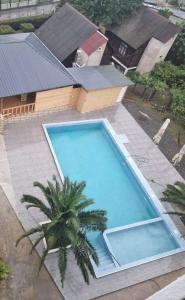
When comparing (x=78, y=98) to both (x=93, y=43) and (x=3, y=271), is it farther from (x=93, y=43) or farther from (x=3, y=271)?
(x=3, y=271)

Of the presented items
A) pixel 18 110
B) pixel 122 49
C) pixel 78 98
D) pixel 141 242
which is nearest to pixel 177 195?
pixel 141 242

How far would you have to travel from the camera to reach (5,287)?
62.4 feet

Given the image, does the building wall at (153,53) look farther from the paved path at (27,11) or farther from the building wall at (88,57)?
the paved path at (27,11)

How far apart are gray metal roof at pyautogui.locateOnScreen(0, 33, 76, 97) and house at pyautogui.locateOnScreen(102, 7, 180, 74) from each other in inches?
398

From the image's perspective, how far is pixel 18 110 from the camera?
29.9m

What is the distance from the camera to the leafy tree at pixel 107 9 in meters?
41.0

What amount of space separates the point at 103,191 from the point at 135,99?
1491 cm

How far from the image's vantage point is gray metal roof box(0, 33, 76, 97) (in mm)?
27672

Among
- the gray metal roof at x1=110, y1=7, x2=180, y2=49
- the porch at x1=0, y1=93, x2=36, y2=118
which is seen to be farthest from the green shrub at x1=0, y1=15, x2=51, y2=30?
the porch at x1=0, y1=93, x2=36, y2=118

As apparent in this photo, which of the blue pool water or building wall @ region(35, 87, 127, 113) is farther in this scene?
building wall @ region(35, 87, 127, 113)

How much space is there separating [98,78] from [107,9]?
44.6ft

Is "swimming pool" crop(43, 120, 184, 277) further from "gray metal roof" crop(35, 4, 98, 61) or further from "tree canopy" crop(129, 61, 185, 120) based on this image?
"gray metal roof" crop(35, 4, 98, 61)

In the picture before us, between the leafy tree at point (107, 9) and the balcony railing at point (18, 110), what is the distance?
61.5 feet

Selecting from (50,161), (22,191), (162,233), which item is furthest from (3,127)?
(162,233)
